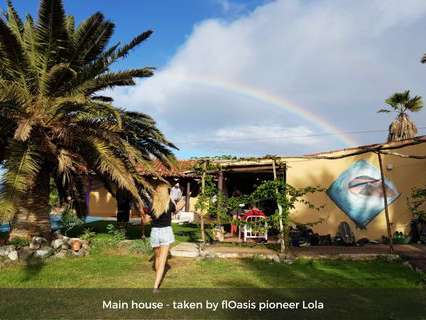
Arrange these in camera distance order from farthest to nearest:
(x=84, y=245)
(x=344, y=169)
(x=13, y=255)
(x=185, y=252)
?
(x=344, y=169), (x=84, y=245), (x=185, y=252), (x=13, y=255)

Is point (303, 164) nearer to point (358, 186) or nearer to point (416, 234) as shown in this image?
point (358, 186)

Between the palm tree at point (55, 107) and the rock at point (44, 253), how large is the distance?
3.11 ft

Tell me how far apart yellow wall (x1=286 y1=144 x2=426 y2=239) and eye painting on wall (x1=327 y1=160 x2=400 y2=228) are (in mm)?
141

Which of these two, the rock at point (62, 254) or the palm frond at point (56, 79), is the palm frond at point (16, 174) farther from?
the rock at point (62, 254)

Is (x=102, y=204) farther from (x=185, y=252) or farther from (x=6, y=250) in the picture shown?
(x=6, y=250)

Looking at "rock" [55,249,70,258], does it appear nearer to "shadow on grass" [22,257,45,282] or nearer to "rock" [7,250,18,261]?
"shadow on grass" [22,257,45,282]

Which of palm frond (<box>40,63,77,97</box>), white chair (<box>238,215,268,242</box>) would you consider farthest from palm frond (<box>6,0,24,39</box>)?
white chair (<box>238,215,268,242</box>)

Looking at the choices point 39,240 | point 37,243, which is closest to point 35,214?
point 39,240

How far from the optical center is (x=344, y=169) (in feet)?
46.4

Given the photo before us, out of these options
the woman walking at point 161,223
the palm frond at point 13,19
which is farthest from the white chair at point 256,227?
the palm frond at point 13,19

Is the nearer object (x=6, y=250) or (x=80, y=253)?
(x=6, y=250)

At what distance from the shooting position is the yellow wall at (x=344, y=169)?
13.3 metres

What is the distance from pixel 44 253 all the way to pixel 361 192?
975cm

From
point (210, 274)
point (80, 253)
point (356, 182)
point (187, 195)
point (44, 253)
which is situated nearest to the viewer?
point (210, 274)
